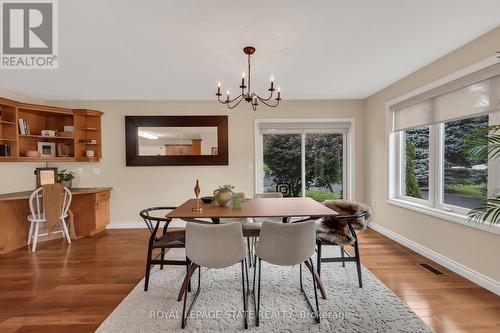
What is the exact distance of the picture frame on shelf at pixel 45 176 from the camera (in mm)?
4156

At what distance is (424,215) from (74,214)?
16.9 ft

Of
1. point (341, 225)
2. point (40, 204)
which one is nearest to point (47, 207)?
point (40, 204)

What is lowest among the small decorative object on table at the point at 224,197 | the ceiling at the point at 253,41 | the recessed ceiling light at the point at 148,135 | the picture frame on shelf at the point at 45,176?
the small decorative object on table at the point at 224,197

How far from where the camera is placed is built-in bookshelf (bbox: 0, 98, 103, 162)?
12.3 ft

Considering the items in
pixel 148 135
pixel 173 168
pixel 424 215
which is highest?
pixel 148 135

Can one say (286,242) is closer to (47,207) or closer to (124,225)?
(47,207)

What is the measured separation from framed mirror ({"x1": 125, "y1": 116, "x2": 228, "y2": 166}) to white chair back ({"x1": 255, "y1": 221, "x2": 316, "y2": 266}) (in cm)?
286

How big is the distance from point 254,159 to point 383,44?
2714mm

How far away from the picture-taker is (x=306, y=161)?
15.7ft

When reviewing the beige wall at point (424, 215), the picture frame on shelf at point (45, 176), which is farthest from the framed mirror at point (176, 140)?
the beige wall at point (424, 215)

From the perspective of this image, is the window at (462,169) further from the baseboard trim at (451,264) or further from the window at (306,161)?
the window at (306,161)

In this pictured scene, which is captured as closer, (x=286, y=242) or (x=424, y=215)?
(x=286, y=242)

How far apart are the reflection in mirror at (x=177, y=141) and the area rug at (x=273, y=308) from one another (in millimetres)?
2427

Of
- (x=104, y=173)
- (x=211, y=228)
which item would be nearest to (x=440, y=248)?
(x=211, y=228)
